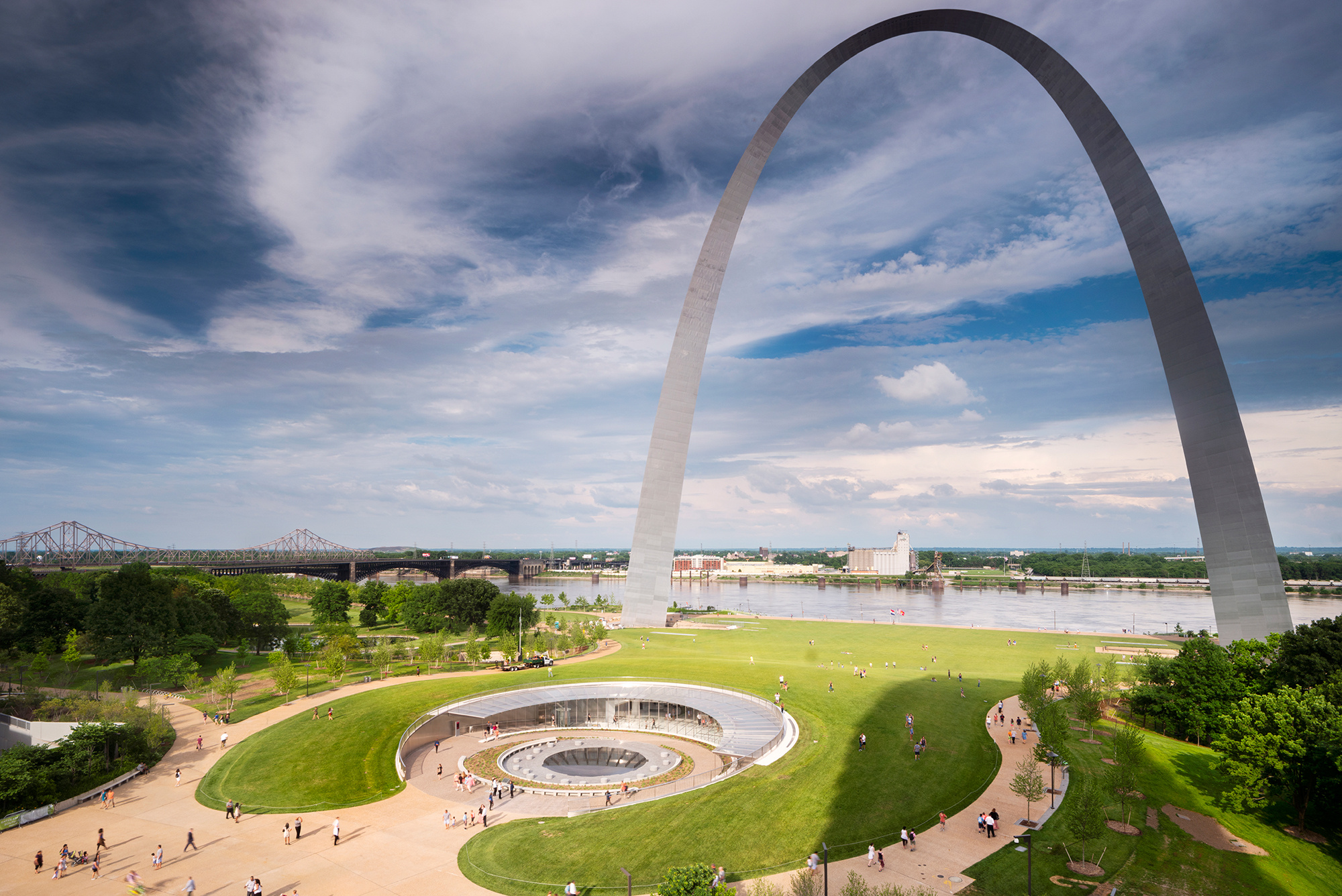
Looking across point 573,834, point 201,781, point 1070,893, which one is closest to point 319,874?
point 573,834

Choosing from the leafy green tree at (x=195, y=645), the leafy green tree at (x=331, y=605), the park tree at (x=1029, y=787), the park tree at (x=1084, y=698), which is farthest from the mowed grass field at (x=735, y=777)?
the leafy green tree at (x=331, y=605)

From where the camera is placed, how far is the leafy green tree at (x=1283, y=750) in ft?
73.1

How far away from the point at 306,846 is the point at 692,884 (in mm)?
18078

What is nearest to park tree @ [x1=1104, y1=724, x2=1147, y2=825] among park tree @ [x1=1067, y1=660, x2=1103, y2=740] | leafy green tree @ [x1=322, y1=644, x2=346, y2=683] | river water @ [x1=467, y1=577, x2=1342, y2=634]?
park tree @ [x1=1067, y1=660, x2=1103, y2=740]

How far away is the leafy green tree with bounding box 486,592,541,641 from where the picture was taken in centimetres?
6300

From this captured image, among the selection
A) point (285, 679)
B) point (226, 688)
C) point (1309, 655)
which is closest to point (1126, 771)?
point (1309, 655)

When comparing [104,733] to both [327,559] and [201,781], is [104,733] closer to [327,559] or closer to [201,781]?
[201,781]

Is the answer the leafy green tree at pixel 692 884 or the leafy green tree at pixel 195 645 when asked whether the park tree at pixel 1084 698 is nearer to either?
the leafy green tree at pixel 692 884

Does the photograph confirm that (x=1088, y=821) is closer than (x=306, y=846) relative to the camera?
Yes

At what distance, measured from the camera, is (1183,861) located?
21.3 m

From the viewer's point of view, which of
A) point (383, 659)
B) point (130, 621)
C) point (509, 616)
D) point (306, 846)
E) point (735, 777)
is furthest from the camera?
point (509, 616)

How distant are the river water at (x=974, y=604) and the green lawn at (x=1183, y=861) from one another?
54.6m

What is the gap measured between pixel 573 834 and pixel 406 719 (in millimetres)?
17792

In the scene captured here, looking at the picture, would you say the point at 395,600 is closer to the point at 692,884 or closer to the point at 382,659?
the point at 382,659
